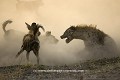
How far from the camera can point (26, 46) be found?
31906 mm

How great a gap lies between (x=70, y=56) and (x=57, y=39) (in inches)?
289

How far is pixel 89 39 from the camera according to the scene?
117 ft

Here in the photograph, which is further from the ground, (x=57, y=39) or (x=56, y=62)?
(x=57, y=39)

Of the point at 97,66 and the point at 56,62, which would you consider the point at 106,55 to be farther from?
the point at 97,66

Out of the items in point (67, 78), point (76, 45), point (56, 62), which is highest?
point (76, 45)

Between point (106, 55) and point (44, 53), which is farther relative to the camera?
point (44, 53)

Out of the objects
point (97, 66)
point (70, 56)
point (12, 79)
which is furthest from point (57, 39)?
point (12, 79)

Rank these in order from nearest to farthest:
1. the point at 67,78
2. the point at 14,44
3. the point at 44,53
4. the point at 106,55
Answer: the point at 67,78 → the point at 106,55 → the point at 44,53 → the point at 14,44

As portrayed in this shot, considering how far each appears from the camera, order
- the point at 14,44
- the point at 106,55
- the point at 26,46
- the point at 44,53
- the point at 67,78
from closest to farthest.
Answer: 1. the point at 67,78
2. the point at 26,46
3. the point at 106,55
4. the point at 44,53
5. the point at 14,44

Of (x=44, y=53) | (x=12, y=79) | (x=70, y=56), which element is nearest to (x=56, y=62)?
(x=70, y=56)

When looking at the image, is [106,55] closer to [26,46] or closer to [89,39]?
[89,39]

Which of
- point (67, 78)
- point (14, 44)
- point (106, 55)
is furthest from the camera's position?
point (14, 44)

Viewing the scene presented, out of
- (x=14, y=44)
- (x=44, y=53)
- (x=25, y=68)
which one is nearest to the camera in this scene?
(x=25, y=68)

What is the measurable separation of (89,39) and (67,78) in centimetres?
1355
